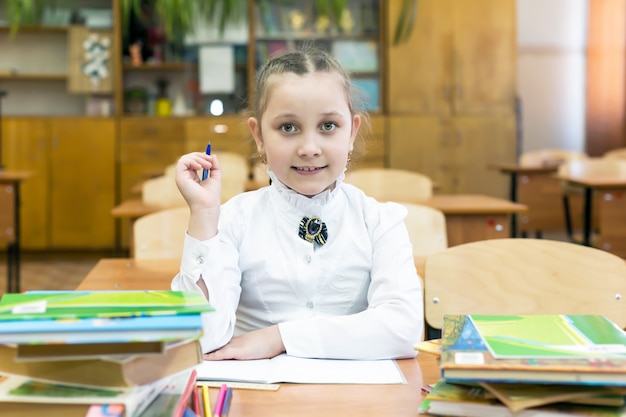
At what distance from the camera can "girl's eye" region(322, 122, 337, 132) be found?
129 cm

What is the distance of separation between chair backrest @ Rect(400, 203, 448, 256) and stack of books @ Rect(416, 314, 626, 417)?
1438mm

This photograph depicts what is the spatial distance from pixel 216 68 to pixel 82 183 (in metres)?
1.38

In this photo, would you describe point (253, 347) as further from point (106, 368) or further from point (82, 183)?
point (82, 183)

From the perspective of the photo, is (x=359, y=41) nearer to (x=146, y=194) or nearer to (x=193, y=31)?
(x=193, y=31)

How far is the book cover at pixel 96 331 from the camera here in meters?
0.73

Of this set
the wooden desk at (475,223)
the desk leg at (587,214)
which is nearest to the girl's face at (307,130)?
the wooden desk at (475,223)

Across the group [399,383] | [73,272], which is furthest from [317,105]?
[73,272]

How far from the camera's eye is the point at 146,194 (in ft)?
11.6

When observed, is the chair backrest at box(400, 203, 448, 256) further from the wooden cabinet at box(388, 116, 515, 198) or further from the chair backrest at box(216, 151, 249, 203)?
the wooden cabinet at box(388, 116, 515, 198)

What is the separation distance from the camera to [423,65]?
256 inches

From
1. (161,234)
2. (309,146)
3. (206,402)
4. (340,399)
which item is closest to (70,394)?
(206,402)

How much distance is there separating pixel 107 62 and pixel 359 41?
198cm

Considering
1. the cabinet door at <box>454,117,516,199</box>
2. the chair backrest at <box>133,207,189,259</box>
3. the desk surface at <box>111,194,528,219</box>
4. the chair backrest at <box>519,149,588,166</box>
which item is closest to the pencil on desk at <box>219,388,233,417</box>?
the chair backrest at <box>133,207,189,259</box>

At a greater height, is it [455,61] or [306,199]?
[455,61]
